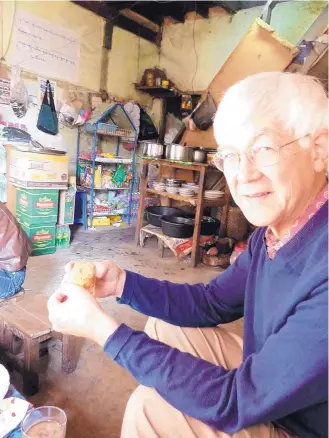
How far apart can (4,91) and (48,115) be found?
1.91 ft

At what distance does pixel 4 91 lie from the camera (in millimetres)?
3834

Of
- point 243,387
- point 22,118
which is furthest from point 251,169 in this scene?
point 22,118

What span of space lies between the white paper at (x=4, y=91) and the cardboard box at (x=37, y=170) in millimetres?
722

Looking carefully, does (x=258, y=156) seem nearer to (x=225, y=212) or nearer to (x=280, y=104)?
(x=280, y=104)

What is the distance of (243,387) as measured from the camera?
723mm

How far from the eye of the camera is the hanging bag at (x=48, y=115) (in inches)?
166

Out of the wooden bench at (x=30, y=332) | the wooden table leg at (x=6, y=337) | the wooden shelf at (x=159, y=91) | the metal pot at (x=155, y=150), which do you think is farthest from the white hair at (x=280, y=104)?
the wooden shelf at (x=159, y=91)

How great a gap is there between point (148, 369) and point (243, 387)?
227 millimetres

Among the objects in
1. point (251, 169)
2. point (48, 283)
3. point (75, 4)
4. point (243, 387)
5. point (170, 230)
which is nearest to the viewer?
point (243, 387)

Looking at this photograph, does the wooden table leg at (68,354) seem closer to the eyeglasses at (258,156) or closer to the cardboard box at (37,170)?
the eyeglasses at (258,156)

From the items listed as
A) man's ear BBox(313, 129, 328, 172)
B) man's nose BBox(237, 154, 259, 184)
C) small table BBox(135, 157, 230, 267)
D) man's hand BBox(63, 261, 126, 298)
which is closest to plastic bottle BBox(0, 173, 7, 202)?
small table BBox(135, 157, 230, 267)

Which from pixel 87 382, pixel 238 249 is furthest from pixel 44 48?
pixel 87 382

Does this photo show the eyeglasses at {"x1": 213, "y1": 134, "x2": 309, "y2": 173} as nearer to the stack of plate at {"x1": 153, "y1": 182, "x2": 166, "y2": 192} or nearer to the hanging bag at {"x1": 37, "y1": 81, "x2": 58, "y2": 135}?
the stack of plate at {"x1": 153, "y1": 182, "x2": 166, "y2": 192}

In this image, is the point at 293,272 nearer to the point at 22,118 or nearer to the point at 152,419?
the point at 152,419
